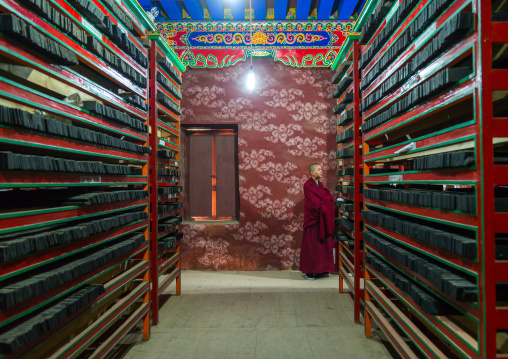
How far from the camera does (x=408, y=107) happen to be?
5.86ft

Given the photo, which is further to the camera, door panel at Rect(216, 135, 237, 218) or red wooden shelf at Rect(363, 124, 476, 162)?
door panel at Rect(216, 135, 237, 218)

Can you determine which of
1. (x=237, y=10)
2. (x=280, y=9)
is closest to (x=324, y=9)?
(x=280, y=9)

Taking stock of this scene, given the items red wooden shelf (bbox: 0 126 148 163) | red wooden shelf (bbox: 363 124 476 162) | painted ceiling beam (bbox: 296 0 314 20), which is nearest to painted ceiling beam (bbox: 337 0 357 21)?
painted ceiling beam (bbox: 296 0 314 20)

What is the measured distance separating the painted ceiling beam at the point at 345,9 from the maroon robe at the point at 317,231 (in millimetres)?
2556

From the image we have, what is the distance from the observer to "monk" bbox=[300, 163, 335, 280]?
4.59 meters

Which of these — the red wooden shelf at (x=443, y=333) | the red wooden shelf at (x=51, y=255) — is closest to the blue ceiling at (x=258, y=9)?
the red wooden shelf at (x=51, y=255)

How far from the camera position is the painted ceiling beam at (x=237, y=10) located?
15.4ft

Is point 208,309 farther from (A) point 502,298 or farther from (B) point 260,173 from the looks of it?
(A) point 502,298

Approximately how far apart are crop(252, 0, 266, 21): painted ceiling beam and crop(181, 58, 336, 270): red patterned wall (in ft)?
2.51

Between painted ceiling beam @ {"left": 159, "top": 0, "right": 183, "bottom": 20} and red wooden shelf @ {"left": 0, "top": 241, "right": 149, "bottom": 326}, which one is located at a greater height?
painted ceiling beam @ {"left": 159, "top": 0, "right": 183, "bottom": 20}

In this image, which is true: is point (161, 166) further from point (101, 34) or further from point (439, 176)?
point (439, 176)

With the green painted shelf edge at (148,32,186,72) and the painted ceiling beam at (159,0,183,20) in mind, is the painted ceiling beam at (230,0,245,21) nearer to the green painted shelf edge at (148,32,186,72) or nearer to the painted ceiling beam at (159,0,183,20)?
the painted ceiling beam at (159,0,183,20)

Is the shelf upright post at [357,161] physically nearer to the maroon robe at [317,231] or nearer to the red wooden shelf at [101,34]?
the maroon robe at [317,231]

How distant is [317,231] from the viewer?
4.65m
